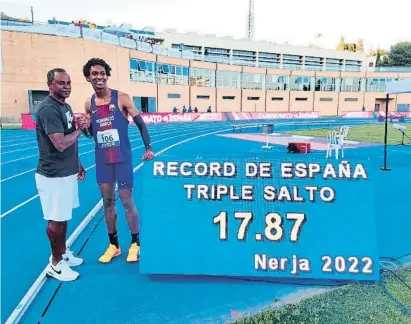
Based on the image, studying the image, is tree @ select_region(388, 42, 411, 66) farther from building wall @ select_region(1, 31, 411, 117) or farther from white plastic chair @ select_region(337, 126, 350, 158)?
white plastic chair @ select_region(337, 126, 350, 158)

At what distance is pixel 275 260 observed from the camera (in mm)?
3600

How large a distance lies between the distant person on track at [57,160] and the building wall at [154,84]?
101 feet

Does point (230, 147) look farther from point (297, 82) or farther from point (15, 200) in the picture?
point (297, 82)

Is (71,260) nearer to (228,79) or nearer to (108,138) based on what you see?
(108,138)

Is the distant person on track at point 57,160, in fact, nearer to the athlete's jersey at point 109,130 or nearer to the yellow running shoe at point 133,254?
the athlete's jersey at point 109,130

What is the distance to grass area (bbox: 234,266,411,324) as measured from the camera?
2.93 m

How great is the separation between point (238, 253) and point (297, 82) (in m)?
58.1

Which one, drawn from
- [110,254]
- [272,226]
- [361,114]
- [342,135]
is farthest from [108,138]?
[361,114]

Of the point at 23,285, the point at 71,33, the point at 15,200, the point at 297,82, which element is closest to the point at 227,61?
the point at 297,82

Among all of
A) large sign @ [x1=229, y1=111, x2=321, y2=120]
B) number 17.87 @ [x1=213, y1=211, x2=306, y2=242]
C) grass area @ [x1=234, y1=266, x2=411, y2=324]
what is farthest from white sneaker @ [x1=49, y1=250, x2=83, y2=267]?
large sign @ [x1=229, y1=111, x2=321, y2=120]

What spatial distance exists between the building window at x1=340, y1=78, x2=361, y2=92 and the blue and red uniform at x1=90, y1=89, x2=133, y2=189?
62943 millimetres

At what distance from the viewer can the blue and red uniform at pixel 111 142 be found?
13.0 ft

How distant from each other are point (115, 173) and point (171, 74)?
4075 centimetres

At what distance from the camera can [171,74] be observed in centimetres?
4319
